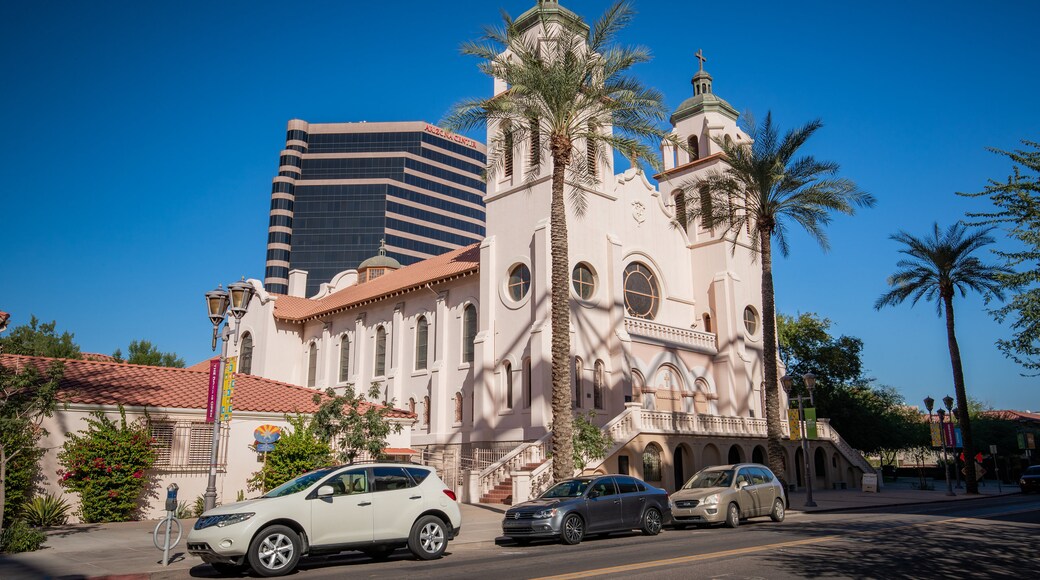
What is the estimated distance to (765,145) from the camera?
93.5 ft

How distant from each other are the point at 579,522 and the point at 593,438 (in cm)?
1039

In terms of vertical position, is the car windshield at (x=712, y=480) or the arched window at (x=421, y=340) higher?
the arched window at (x=421, y=340)

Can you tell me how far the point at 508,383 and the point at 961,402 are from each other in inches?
864

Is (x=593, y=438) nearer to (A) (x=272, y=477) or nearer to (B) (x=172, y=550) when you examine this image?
(A) (x=272, y=477)

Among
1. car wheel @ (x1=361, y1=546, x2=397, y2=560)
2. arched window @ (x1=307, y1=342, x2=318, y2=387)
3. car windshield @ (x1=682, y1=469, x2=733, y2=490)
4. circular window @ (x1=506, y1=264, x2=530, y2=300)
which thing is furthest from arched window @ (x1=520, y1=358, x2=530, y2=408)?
arched window @ (x1=307, y1=342, x2=318, y2=387)

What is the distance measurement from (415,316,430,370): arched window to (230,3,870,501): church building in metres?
0.12

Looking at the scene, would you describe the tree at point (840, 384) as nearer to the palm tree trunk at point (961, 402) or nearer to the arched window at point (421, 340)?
the palm tree trunk at point (961, 402)

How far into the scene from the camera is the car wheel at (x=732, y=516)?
17.9 meters

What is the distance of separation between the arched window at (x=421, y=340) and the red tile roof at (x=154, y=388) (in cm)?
1037

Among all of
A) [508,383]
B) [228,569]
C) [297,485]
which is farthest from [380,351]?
[228,569]

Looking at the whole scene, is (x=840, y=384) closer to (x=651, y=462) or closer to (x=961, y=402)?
(x=961, y=402)

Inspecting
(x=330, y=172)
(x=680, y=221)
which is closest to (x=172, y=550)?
(x=680, y=221)

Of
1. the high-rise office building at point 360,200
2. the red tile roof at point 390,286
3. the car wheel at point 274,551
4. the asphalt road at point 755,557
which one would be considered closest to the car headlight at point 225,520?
the car wheel at point 274,551

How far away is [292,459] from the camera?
23391 mm
